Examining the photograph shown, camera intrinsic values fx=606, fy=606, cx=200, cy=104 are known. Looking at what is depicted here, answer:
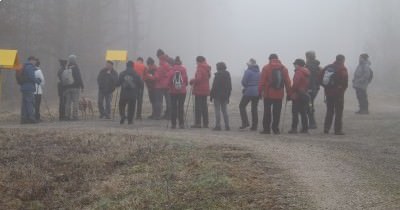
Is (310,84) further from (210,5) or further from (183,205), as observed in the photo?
(210,5)

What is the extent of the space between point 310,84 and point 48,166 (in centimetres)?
858

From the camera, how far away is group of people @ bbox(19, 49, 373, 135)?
16.4m

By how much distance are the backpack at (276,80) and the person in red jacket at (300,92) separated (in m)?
0.55

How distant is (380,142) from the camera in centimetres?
1511

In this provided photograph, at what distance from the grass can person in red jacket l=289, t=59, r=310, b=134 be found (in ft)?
13.9

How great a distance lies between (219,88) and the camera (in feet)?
58.7

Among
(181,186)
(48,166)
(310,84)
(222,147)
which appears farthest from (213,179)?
(310,84)

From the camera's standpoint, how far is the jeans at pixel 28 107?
19.9m

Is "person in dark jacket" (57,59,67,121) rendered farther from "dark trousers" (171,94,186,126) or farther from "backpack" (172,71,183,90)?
"backpack" (172,71,183,90)

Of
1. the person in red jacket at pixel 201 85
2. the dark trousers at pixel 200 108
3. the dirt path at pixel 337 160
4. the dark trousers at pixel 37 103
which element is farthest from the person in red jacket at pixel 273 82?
the dark trousers at pixel 37 103

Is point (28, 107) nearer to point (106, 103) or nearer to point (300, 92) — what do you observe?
point (106, 103)

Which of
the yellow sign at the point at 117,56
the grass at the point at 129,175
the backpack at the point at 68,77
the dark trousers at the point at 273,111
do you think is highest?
the yellow sign at the point at 117,56

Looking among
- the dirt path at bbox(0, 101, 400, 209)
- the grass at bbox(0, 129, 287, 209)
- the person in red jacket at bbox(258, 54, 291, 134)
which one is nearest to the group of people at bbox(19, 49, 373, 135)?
the person in red jacket at bbox(258, 54, 291, 134)

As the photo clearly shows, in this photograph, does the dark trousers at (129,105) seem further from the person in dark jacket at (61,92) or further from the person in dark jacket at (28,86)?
the person in dark jacket at (61,92)
